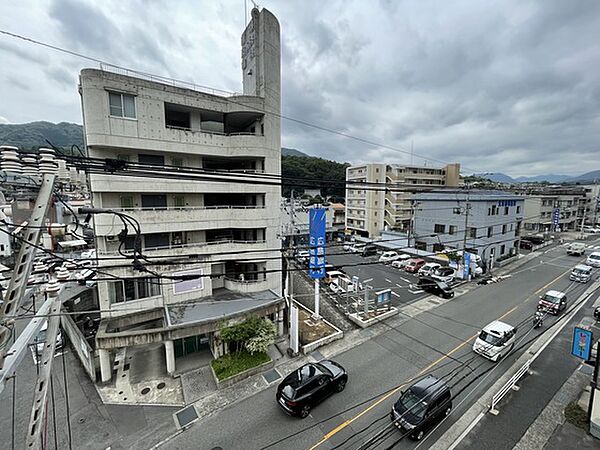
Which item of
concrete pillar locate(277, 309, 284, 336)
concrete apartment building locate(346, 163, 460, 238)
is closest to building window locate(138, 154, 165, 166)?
concrete pillar locate(277, 309, 284, 336)

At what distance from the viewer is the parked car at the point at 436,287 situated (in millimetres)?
21234

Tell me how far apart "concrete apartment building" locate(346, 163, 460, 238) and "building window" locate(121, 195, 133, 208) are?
35669mm

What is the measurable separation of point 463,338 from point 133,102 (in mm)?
22562

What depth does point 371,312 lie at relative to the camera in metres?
18.4

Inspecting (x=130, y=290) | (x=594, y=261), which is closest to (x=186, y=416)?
(x=130, y=290)

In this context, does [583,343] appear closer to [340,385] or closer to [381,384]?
[381,384]

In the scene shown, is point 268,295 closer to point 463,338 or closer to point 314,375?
point 314,375

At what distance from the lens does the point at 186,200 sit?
1617 centimetres

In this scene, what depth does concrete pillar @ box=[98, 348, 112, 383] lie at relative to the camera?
12398 millimetres

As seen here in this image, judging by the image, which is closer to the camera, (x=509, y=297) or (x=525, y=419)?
(x=525, y=419)

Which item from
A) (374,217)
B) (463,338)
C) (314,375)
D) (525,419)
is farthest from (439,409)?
(374,217)

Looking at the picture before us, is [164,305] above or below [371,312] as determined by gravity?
above

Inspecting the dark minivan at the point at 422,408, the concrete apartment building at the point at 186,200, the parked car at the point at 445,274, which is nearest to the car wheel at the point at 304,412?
the dark minivan at the point at 422,408

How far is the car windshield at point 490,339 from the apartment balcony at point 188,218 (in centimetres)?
1325
